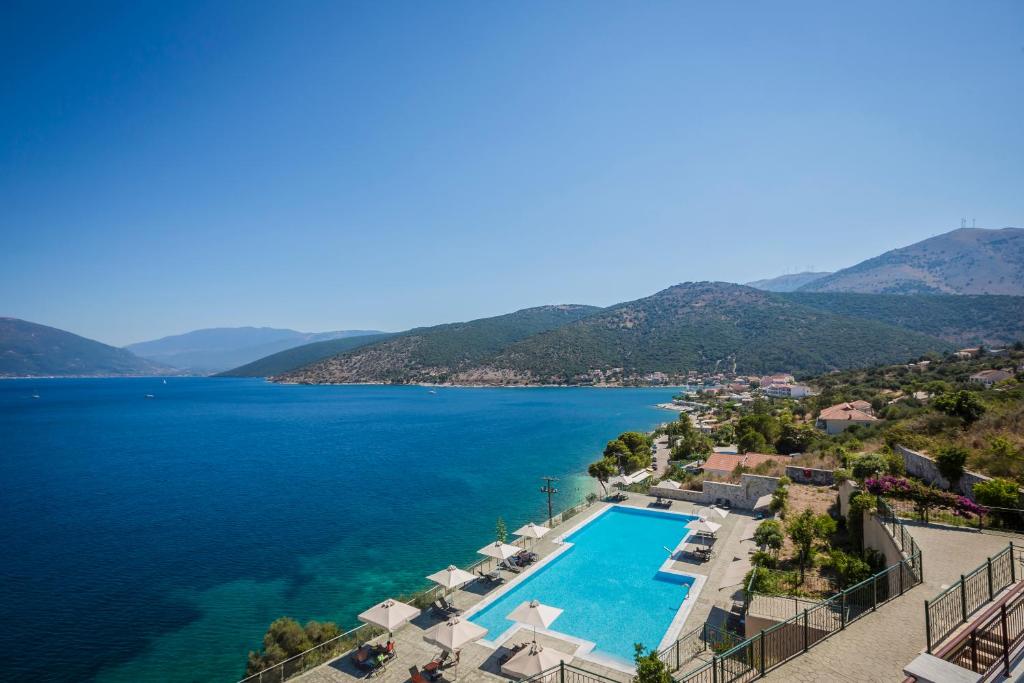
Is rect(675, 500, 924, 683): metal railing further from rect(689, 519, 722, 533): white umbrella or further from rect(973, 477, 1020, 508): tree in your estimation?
rect(689, 519, 722, 533): white umbrella

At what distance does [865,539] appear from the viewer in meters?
14.6

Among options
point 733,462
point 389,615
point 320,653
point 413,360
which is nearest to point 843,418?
point 733,462

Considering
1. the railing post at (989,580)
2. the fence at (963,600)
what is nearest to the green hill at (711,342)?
the fence at (963,600)

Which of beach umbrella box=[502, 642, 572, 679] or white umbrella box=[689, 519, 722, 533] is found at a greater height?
beach umbrella box=[502, 642, 572, 679]

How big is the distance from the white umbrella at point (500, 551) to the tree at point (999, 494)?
1389 centimetres

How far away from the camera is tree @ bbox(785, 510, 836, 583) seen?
15.0 metres

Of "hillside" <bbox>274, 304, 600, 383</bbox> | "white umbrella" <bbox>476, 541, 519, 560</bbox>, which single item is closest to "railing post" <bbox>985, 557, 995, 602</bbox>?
"white umbrella" <bbox>476, 541, 519, 560</bbox>

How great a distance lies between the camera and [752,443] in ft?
109

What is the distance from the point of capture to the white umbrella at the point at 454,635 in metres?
11.5

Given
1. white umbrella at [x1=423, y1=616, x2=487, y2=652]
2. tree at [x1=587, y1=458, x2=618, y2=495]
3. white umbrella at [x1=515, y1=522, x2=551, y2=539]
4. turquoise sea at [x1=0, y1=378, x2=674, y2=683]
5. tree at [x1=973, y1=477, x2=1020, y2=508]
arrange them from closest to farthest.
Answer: white umbrella at [x1=423, y1=616, x2=487, y2=652] → tree at [x1=973, y1=477, x2=1020, y2=508] → turquoise sea at [x1=0, y1=378, x2=674, y2=683] → white umbrella at [x1=515, y1=522, x2=551, y2=539] → tree at [x1=587, y1=458, x2=618, y2=495]

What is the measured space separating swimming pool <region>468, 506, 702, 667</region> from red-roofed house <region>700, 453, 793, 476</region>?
5.12 m

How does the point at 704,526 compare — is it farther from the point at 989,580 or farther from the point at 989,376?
the point at 989,376

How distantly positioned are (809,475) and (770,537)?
9.65m

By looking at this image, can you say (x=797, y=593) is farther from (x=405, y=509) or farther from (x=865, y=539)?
(x=405, y=509)
